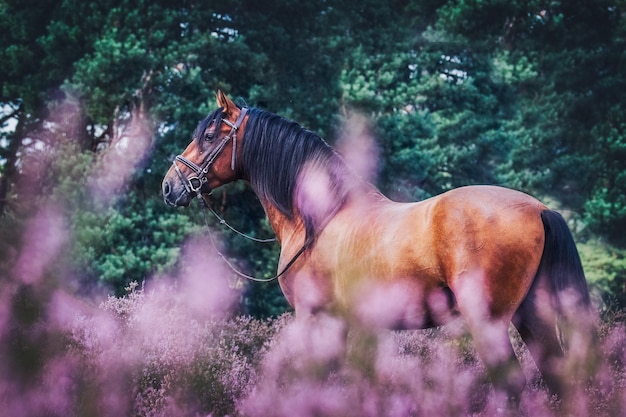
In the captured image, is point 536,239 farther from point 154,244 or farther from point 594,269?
point 594,269

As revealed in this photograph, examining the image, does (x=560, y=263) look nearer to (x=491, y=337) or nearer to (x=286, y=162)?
(x=491, y=337)

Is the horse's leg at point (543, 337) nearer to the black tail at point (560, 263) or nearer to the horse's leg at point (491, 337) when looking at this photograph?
the black tail at point (560, 263)

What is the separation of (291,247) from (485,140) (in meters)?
9.07

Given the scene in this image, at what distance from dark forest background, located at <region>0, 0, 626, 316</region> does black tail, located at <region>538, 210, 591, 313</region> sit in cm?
610

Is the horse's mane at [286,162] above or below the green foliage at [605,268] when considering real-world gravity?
above

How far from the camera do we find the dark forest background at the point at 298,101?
10.0 meters

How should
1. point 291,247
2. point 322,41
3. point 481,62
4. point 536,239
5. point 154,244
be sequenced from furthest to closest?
point 481,62
point 322,41
point 154,244
point 291,247
point 536,239

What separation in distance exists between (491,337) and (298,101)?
313 inches

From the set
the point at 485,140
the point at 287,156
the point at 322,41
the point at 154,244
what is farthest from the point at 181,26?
the point at 287,156

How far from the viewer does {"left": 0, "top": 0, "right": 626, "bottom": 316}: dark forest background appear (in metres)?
10.0

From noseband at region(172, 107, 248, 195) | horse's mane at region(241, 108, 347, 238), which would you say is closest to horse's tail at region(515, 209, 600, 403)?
horse's mane at region(241, 108, 347, 238)

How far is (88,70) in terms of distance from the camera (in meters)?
9.98

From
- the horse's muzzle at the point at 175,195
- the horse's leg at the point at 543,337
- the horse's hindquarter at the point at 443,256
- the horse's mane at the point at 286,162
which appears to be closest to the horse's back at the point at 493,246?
the horse's hindquarter at the point at 443,256

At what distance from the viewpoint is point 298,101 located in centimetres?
1069
